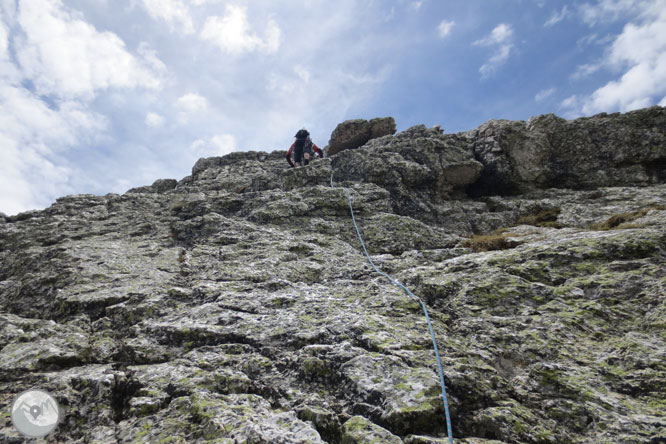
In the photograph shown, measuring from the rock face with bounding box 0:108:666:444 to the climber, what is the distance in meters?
6.93

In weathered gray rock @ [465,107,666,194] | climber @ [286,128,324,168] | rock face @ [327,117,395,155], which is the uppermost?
rock face @ [327,117,395,155]

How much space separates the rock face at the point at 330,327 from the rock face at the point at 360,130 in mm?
19745

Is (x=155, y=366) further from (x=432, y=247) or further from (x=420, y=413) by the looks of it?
(x=432, y=247)

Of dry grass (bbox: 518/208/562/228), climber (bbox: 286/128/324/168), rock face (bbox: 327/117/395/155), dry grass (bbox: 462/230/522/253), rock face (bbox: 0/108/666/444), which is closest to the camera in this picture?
rock face (bbox: 0/108/666/444)

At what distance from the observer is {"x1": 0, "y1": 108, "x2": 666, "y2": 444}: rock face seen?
5.54 meters

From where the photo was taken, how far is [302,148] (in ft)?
80.5

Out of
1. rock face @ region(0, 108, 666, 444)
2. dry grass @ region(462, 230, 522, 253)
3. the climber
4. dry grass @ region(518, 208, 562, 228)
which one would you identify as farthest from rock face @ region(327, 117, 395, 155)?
dry grass @ region(462, 230, 522, 253)

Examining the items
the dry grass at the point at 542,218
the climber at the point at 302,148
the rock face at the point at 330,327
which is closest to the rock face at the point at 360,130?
the climber at the point at 302,148

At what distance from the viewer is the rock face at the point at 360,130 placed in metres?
35.9

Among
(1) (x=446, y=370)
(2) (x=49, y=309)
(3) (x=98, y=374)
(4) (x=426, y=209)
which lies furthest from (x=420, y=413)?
(4) (x=426, y=209)

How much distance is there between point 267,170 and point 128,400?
21685mm

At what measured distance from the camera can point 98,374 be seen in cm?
677

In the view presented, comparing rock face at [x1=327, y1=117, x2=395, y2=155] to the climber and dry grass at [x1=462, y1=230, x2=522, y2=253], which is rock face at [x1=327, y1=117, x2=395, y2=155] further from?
dry grass at [x1=462, y1=230, x2=522, y2=253]

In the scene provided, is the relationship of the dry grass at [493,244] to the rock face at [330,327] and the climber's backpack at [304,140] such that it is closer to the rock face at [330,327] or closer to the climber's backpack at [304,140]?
the rock face at [330,327]
